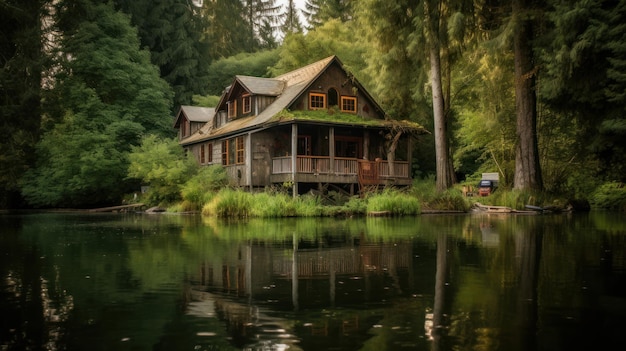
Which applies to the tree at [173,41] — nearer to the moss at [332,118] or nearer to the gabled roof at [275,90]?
the gabled roof at [275,90]

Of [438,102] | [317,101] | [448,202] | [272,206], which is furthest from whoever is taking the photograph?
[317,101]

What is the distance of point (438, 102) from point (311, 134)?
7.72m

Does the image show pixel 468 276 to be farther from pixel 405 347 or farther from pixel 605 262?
pixel 405 347

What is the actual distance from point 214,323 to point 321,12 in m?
58.9

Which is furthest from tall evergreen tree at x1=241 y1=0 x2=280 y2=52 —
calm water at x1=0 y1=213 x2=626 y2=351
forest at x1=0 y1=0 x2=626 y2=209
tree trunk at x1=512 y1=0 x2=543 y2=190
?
calm water at x1=0 y1=213 x2=626 y2=351

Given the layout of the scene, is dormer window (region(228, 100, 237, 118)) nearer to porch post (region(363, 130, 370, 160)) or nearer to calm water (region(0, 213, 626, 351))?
porch post (region(363, 130, 370, 160))

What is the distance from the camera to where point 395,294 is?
621 centimetres

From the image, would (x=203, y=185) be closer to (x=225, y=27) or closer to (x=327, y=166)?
(x=327, y=166)

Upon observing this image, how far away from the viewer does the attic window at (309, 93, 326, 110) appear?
31.8 m

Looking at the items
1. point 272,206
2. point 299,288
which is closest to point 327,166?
point 272,206

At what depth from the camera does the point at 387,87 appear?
33.9 m

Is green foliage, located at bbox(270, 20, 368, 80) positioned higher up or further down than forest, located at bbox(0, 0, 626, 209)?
higher up

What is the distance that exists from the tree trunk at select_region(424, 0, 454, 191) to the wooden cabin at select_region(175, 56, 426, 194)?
1.98 meters

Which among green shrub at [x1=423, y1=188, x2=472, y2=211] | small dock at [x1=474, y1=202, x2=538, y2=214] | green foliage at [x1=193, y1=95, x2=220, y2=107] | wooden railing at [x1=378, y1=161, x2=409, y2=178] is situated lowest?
small dock at [x1=474, y1=202, x2=538, y2=214]
